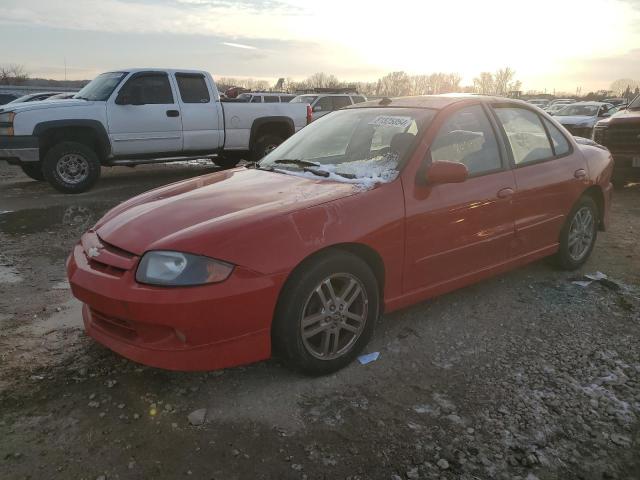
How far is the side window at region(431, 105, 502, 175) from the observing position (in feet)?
11.6

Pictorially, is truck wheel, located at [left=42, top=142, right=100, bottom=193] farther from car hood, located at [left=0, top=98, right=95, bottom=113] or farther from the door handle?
the door handle

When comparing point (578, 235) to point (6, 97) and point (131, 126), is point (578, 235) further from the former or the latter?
point (6, 97)

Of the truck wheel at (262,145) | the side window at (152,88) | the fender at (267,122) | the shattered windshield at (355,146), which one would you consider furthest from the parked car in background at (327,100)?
the shattered windshield at (355,146)

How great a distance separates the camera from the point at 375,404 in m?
2.71

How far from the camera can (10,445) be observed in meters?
2.36

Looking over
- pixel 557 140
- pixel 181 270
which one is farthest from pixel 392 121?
pixel 181 270

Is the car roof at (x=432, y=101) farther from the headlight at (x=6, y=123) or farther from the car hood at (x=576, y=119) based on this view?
the car hood at (x=576, y=119)

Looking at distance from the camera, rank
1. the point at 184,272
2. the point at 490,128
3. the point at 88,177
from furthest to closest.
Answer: the point at 88,177 < the point at 490,128 < the point at 184,272

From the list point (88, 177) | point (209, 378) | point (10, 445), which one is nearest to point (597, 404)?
point (209, 378)

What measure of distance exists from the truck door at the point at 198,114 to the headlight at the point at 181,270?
7122mm

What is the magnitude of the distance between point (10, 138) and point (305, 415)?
7.40 m

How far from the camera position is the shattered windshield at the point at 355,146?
10.9ft

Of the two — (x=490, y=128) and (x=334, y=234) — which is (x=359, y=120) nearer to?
(x=490, y=128)

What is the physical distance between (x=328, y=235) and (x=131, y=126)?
6.99 metres
